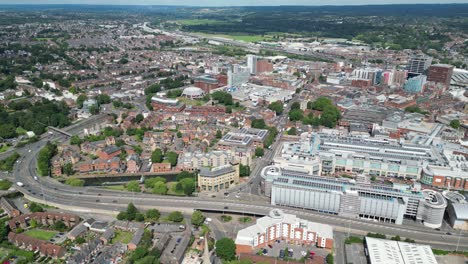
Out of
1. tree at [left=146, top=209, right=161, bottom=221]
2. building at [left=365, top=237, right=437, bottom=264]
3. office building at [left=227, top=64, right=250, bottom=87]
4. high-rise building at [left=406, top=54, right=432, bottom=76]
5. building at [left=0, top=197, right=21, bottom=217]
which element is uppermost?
high-rise building at [left=406, top=54, right=432, bottom=76]

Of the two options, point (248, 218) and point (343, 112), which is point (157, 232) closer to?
point (248, 218)

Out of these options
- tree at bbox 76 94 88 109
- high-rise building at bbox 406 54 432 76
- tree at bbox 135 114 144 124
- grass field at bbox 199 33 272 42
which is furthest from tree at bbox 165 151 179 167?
grass field at bbox 199 33 272 42

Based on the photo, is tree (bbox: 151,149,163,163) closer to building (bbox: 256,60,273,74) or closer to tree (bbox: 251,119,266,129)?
tree (bbox: 251,119,266,129)

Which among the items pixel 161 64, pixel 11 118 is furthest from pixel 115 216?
pixel 161 64

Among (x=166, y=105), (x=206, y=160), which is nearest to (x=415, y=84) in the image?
(x=166, y=105)

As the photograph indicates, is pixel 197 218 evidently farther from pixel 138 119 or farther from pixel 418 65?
pixel 418 65

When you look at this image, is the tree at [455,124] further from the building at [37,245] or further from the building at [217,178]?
the building at [37,245]
